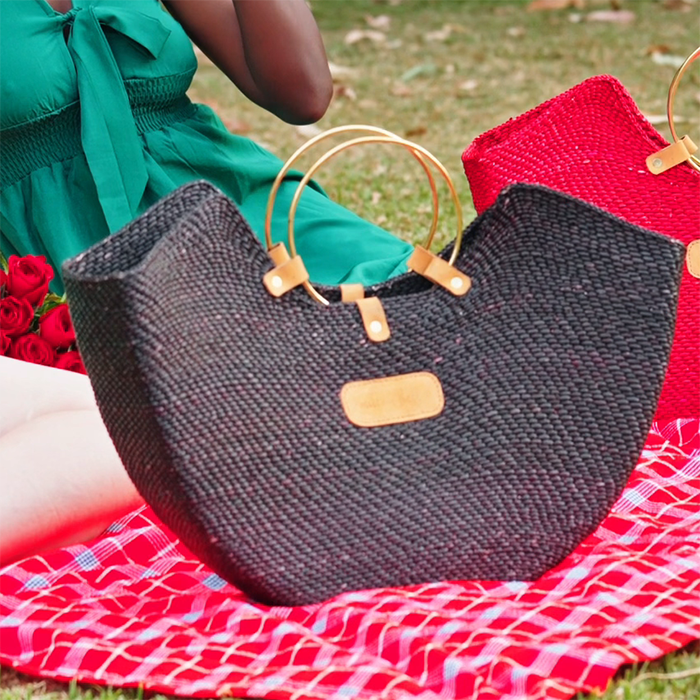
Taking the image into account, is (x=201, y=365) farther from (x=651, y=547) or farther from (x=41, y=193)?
(x=41, y=193)

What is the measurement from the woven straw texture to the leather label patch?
0.60m

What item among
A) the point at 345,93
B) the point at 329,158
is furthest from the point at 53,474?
the point at 345,93

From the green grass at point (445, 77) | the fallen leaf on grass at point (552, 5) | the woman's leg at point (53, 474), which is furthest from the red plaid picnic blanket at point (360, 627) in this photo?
the fallen leaf on grass at point (552, 5)

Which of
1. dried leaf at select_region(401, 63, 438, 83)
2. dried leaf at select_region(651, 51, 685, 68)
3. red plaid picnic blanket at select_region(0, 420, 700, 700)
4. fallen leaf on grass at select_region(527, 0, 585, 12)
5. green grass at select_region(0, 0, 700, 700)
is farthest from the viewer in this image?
fallen leaf on grass at select_region(527, 0, 585, 12)

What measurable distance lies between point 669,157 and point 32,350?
106cm

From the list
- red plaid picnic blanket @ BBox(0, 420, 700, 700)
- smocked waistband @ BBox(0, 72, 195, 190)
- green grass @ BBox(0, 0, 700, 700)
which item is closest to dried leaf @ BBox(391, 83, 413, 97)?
green grass @ BBox(0, 0, 700, 700)

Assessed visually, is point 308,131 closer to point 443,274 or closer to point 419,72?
point 419,72

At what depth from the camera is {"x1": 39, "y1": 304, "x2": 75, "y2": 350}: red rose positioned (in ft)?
6.48

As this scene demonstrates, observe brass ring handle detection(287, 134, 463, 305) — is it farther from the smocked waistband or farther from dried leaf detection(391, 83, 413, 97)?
dried leaf detection(391, 83, 413, 97)

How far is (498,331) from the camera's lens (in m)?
1.44

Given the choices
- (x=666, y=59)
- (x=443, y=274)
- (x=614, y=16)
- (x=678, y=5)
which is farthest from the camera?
(x=678, y=5)

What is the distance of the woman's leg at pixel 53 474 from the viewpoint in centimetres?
157

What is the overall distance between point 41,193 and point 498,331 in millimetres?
1043

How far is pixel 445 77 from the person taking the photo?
212 inches
